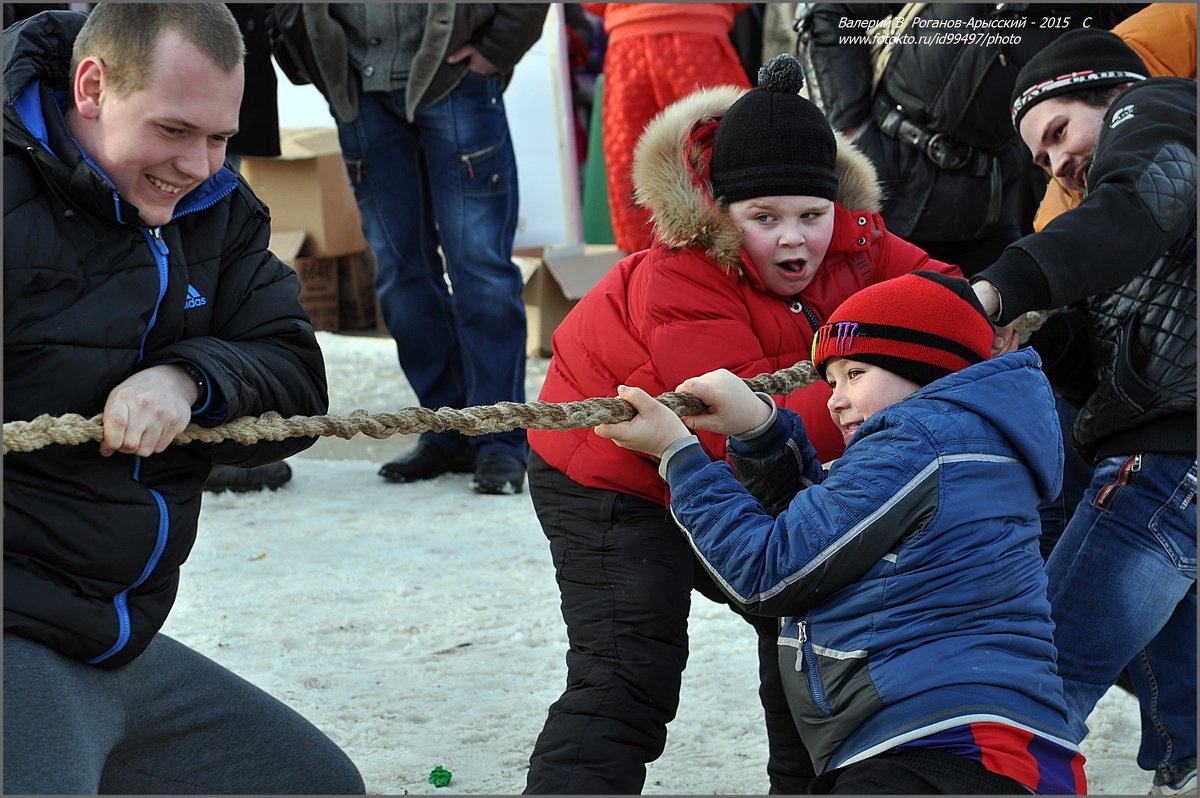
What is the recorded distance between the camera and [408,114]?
14.2 feet

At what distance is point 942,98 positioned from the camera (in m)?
3.48

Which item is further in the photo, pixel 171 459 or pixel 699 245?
pixel 699 245

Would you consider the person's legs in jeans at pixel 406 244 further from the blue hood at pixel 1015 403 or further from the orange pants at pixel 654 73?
the blue hood at pixel 1015 403

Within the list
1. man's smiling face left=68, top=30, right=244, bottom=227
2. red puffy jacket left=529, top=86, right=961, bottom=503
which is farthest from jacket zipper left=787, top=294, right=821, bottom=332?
man's smiling face left=68, top=30, right=244, bottom=227

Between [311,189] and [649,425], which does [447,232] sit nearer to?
[311,189]

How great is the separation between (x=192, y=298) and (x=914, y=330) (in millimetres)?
1022

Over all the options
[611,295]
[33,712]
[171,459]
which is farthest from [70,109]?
[611,295]

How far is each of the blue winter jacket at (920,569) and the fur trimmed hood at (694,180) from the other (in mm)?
562

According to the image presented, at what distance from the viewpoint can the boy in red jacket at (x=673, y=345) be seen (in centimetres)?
223

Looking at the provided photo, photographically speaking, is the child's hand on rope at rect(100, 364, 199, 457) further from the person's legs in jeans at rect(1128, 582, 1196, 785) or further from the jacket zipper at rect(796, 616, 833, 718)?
the person's legs in jeans at rect(1128, 582, 1196, 785)

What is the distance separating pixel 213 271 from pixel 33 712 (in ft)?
2.15

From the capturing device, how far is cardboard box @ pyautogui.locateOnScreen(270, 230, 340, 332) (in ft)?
21.7

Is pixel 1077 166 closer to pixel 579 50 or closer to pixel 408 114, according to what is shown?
pixel 408 114

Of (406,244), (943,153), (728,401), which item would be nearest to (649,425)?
(728,401)
